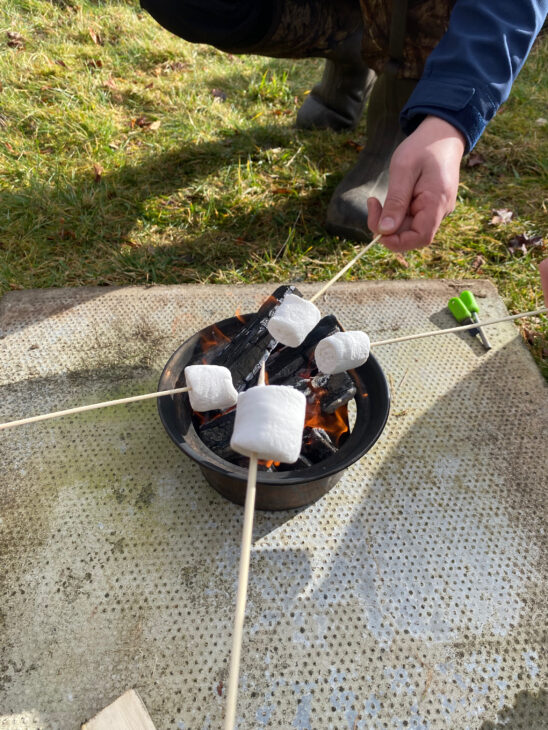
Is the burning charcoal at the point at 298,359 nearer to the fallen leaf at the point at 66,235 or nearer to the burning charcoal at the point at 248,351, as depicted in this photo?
the burning charcoal at the point at 248,351

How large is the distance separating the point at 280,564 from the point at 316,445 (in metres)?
0.41

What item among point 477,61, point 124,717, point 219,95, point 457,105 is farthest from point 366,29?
point 124,717

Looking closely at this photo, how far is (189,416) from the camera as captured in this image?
5.03ft

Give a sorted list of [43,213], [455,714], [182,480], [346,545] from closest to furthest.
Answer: [455,714] → [346,545] → [182,480] → [43,213]

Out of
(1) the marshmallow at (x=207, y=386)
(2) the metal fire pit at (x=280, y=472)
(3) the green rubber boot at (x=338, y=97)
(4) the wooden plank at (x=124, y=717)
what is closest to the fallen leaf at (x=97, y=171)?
(3) the green rubber boot at (x=338, y=97)

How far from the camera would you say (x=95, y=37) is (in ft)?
13.4

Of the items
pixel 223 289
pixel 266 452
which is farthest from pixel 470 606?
pixel 223 289

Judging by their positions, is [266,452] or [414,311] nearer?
[266,452]

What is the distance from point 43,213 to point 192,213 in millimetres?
873

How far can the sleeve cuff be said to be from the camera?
5.31 feet

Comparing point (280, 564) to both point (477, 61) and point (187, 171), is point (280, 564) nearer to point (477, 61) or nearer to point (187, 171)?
point (477, 61)

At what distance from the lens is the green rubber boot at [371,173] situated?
2682 mm

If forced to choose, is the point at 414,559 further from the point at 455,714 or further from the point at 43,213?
the point at 43,213

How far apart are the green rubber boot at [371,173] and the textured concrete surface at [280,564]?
93 centimetres
